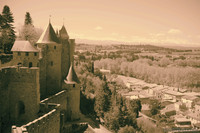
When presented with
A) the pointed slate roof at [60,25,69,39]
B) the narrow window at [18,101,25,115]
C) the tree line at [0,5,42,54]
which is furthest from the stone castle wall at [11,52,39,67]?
the tree line at [0,5,42,54]

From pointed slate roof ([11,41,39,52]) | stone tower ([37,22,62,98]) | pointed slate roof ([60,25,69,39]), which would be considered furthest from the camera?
pointed slate roof ([60,25,69,39])

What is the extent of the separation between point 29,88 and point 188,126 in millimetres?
42890

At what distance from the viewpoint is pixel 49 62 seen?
813 inches

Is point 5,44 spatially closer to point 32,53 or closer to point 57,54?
point 57,54

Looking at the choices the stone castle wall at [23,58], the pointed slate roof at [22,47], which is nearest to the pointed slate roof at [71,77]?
the stone castle wall at [23,58]

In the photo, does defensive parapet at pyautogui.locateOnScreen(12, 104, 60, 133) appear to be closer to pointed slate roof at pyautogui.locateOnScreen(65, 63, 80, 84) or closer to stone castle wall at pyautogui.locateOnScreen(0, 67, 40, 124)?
stone castle wall at pyautogui.locateOnScreen(0, 67, 40, 124)

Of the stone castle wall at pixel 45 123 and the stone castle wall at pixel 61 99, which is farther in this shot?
the stone castle wall at pixel 61 99

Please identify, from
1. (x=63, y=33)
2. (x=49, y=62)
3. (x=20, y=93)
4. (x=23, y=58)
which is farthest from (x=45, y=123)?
(x=63, y=33)

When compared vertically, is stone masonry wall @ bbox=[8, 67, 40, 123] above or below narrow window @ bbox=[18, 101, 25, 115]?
above

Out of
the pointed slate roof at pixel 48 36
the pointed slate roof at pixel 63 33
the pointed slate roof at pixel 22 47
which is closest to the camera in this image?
the pointed slate roof at pixel 22 47

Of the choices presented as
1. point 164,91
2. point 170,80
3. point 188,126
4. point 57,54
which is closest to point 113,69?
point 170,80

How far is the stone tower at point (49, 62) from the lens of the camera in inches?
791

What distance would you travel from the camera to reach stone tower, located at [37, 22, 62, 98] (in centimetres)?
2009

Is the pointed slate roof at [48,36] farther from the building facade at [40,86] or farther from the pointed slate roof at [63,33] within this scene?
the pointed slate roof at [63,33]
